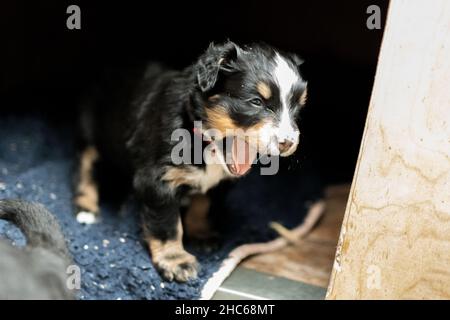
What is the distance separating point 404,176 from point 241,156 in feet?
2.43

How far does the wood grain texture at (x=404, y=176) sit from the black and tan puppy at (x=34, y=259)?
1.29 m

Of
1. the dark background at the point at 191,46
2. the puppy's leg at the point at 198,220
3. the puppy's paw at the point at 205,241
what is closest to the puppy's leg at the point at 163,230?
the puppy's paw at the point at 205,241

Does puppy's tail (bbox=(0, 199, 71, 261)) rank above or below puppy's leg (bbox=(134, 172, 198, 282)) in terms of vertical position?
above

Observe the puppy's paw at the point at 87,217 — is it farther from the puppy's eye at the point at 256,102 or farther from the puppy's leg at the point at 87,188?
the puppy's eye at the point at 256,102

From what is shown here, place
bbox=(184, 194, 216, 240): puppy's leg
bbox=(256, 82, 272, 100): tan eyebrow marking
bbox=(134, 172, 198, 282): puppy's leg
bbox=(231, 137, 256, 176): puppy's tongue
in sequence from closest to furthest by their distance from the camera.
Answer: bbox=(256, 82, 272, 100): tan eyebrow marking
bbox=(231, 137, 256, 176): puppy's tongue
bbox=(134, 172, 198, 282): puppy's leg
bbox=(184, 194, 216, 240): puppy's leg

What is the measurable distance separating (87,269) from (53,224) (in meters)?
0.69

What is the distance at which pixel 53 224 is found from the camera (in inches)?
84.6

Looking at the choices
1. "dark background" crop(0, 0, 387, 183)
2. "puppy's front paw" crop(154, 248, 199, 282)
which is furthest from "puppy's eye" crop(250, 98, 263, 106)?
"dark background" crop(0, 0, 387, 183)

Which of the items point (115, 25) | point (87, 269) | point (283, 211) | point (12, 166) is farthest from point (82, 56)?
point (87, 269)

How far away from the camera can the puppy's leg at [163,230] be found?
2865mm

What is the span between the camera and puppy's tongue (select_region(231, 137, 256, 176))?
269 centimetres

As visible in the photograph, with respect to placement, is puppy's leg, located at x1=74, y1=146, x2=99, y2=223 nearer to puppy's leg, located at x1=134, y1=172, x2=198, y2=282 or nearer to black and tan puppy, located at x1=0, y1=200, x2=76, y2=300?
puppy's leg, located at x1=134, y1=172, x2=198, y2=282

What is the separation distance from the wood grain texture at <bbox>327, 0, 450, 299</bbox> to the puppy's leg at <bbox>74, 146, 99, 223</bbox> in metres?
1.52

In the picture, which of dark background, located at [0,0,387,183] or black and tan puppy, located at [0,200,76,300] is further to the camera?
dark background, located at [0,0,387,183]
